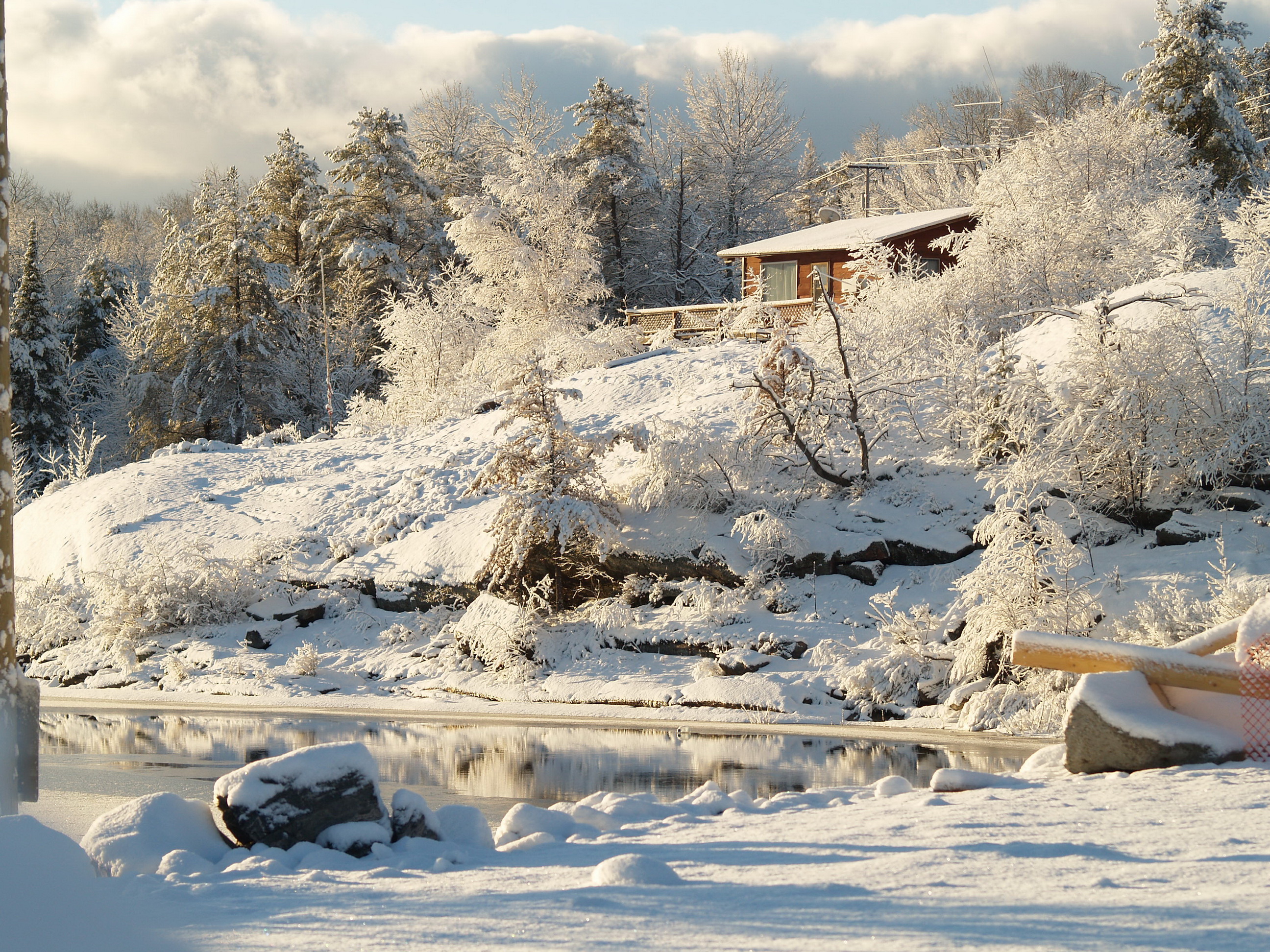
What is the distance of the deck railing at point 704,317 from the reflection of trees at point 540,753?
15827 millimetres

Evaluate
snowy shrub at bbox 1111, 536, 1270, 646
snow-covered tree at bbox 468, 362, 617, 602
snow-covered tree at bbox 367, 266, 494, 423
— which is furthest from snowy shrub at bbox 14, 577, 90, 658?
snowy shrub at bbox 1111, 536, 1270, 646

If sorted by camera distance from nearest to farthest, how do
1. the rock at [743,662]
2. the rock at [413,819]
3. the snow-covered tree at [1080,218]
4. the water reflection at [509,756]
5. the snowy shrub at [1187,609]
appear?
the rock at [413,819] < the water reflection at [509,756] < the snowy shrub at [1187,609] < the rock at [743,662] < the snow-covered tree at [1080,218]

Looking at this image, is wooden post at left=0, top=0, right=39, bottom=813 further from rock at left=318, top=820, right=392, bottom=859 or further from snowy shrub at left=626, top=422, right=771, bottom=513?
snowy shrub at left=626, top=422, right=771, bottom=513

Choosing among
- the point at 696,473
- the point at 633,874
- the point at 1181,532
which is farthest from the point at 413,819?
the point at 1181,532

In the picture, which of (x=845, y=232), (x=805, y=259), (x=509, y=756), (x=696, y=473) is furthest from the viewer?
(x=805, y=259)

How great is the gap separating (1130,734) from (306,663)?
43.7ft

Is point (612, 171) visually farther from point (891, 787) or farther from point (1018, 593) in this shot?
point (891, 787)

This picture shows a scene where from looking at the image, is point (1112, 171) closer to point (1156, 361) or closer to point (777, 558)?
point (1156, 361)

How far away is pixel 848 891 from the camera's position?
185 inches

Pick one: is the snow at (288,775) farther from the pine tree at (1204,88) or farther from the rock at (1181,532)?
the pine tree at (1204,88)

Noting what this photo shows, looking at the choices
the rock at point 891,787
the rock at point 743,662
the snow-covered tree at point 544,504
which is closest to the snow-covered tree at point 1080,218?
the rock at point 743,662

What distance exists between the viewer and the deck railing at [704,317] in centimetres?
2888

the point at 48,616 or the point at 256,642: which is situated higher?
the point at 48,616

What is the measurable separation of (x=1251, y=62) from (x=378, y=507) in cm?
4419
